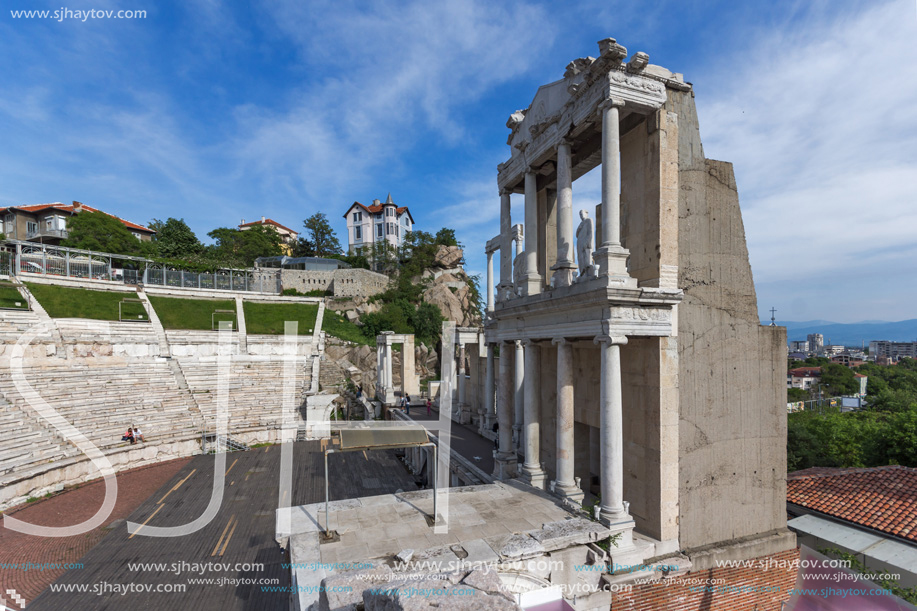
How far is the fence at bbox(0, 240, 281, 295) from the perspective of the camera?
114 ft

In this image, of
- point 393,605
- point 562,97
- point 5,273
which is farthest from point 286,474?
point 5,273

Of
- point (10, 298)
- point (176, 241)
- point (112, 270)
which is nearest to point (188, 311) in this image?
point (10, 298)

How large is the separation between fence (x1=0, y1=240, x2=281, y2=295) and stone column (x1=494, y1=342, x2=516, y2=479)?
42.0m

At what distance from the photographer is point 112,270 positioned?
40.2 meters

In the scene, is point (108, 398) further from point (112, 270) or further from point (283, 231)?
point (283, 231)

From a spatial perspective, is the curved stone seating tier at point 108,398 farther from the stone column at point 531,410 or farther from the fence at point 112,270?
the stone column at point 531,410

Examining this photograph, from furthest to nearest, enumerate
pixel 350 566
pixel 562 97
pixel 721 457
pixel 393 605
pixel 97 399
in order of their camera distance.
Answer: pixel 97 399, pixel 562 97, pixel 721 457, pixel 350 566, pixel 393 605

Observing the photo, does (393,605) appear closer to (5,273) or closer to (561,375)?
(561,375)

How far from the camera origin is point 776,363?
9.29 meters

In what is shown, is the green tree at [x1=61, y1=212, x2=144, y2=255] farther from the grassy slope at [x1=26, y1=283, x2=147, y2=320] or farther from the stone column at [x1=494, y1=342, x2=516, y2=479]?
the stone column at [x1=494, y1=342, x2=516, y2=479]

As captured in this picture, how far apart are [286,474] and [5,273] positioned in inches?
1294

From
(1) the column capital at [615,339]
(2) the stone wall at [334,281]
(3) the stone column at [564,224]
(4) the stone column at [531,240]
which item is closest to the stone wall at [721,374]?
(1) the column capital at [615,339]

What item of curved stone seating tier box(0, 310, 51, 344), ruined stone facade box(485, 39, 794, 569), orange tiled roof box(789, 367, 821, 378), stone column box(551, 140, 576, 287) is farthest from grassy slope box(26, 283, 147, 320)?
orange tiled roof box(789, 367, 821, 378)

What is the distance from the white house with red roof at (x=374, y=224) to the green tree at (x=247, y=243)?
14983mm
